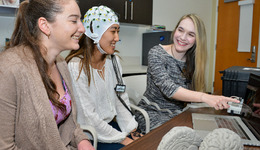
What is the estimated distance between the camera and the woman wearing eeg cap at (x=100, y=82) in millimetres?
1468

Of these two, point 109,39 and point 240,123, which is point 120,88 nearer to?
point 109,39

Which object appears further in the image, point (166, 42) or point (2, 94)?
point (166, 42)

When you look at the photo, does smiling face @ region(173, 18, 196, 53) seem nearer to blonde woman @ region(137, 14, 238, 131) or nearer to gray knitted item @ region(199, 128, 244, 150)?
blonde woman @ region(137, 14, 238, 131)

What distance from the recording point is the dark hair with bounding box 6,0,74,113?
1.05m

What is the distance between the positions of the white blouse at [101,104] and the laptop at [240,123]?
1.90 ft

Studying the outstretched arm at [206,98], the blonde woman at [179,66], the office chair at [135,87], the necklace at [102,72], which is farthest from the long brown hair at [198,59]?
the necklace at [102,72]

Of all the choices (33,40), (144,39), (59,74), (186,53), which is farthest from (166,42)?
(33,40)

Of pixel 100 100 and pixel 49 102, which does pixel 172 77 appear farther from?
pixel 49 102

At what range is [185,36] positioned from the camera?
171 centimetres

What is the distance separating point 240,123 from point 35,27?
1.10 meters

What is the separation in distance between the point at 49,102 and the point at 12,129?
19 cm

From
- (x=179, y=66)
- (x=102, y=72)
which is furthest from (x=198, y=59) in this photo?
(x=102, y=72)

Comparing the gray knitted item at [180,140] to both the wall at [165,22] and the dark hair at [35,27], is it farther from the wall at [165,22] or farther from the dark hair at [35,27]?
the wall at [165,22]

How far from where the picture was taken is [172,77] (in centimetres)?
171
